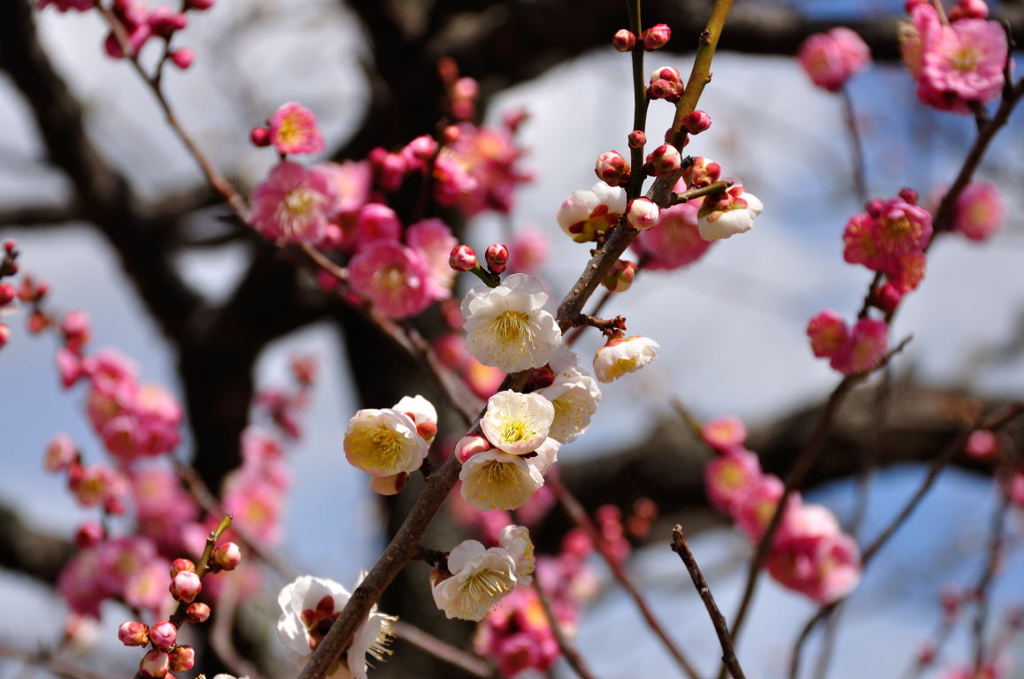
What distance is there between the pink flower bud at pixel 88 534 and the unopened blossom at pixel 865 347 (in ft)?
3.28

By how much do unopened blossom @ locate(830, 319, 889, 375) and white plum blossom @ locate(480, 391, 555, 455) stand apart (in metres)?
0.47

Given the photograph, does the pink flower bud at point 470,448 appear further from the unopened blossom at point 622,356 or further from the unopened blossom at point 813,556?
the unopened blossom at point 813,556

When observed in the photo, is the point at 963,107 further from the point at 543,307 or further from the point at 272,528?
the point at 272,528

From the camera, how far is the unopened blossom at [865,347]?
0.87m

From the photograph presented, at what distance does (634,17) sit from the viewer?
0.61 metres

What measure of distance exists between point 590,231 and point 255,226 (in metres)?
0.50

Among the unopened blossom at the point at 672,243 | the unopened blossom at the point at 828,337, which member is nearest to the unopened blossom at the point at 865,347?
the unopened blossom at the point at 828,337

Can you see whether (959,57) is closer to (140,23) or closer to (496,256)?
(496,256)

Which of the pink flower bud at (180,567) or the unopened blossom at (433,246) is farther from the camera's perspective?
the unopened blossom at (433,246)

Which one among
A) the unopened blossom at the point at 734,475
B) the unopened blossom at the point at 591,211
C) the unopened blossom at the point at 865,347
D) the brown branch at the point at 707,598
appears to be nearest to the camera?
the brown branch at the point at 707,598

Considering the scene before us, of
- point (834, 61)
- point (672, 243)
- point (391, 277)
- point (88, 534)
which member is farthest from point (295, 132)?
point (834, 61)

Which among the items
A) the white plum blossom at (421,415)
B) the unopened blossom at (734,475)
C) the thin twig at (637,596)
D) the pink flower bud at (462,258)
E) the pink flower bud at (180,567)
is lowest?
the unopened blossom at (734,475)

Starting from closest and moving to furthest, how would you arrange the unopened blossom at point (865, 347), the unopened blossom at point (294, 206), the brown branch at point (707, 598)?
the brown branch at point (707, 598), the unopened blossom at point (865, 347), the unopened blossom at point (294, 206)

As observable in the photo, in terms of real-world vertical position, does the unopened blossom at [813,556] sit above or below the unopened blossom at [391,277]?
below
